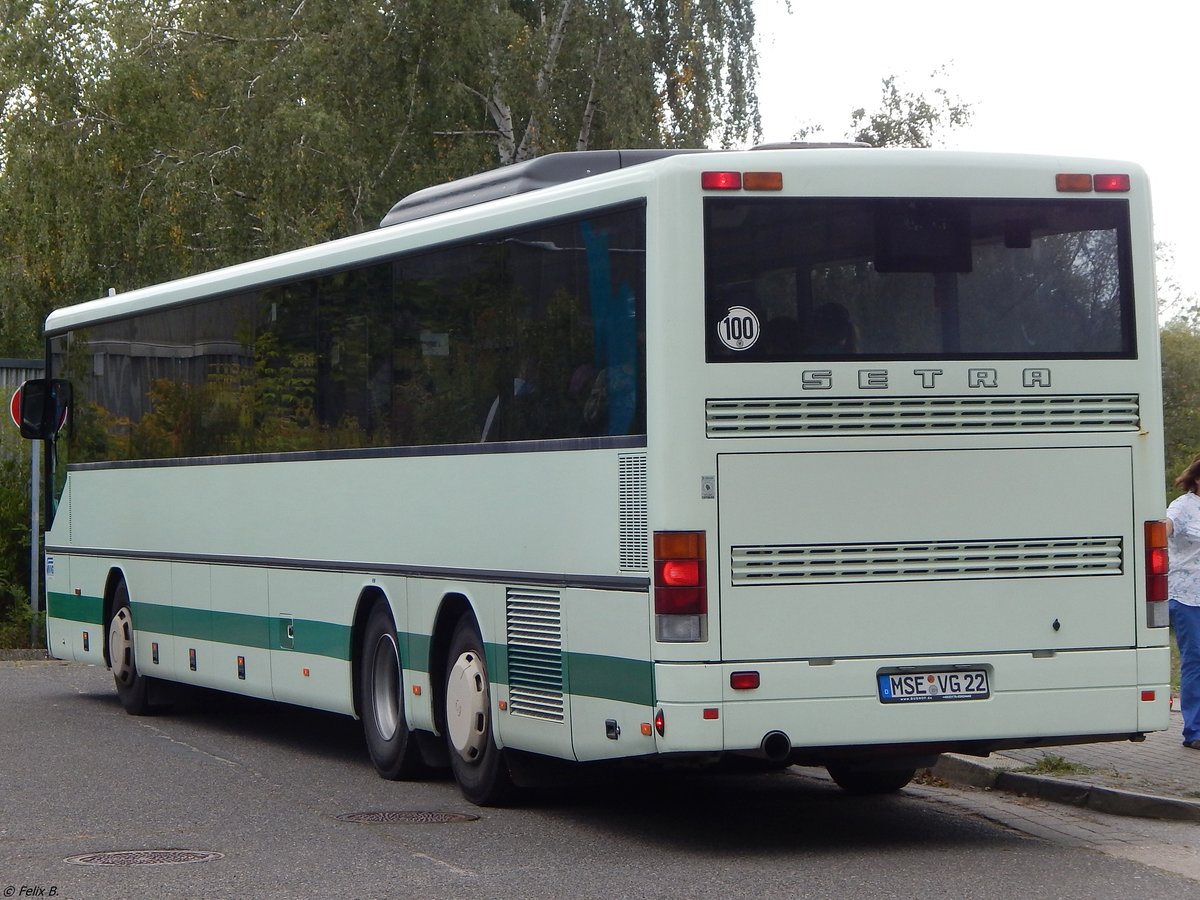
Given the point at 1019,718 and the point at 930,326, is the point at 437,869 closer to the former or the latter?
the point at 1019,718

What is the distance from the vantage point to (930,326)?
31.1 ft

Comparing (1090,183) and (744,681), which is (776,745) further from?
(1090,183)

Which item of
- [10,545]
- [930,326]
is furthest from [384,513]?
[10,545]

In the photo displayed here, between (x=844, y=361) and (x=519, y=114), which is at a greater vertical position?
(x=519, y=114)

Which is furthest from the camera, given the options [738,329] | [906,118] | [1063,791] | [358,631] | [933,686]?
[906,118]

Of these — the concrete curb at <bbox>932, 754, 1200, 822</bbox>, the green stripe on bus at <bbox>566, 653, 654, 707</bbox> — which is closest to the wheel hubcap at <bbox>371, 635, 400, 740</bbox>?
the green stripe on bus at <bbox>566, 653, 654, 707</bbox>

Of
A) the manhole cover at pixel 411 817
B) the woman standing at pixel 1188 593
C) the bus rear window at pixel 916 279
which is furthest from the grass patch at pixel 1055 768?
the manhole cover at pixel 411 817

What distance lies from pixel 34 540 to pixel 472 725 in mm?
13919

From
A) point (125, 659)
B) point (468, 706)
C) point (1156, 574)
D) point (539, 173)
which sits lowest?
point (125, 659)

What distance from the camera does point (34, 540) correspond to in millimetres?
23609

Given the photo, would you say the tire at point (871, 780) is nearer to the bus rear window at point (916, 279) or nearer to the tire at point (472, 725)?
the tire at point (472, 725)

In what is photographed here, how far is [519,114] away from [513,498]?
23734 mm

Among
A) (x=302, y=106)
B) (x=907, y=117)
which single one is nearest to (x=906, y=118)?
(x=907, y=117)

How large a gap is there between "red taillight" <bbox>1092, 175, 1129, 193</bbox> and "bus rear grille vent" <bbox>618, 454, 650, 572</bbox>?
261 cm
